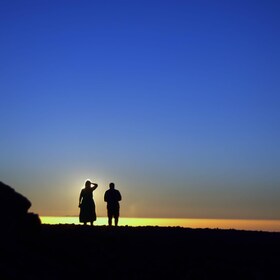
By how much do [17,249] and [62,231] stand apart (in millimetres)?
5189

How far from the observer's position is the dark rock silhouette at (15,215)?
18.6 m

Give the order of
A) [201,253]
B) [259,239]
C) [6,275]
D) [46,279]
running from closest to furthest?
[6,275]
[46,279]
[201,253]
[259,239]

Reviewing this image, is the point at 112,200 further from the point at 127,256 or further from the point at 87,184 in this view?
the point at 127,256

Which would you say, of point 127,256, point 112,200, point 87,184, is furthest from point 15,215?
point 112,200

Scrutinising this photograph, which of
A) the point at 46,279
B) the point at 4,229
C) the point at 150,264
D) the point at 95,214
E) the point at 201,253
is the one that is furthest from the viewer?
the point at 95,214

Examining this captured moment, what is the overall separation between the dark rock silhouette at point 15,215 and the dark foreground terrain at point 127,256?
0.69 ft

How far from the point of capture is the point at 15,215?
62.7 feet

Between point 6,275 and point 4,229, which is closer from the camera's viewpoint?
point 6,275

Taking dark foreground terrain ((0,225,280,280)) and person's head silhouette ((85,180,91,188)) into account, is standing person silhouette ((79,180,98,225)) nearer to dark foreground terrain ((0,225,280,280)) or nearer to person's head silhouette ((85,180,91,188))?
person's head silhouette ((85,180,91,188))

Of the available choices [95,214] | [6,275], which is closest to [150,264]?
[6,275]

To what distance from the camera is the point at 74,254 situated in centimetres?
2033

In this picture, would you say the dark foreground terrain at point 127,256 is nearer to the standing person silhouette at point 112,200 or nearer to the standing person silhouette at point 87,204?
the standing person silhouette at point 87,204

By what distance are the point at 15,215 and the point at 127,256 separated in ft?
13.3

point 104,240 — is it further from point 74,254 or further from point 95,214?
point 95,214
